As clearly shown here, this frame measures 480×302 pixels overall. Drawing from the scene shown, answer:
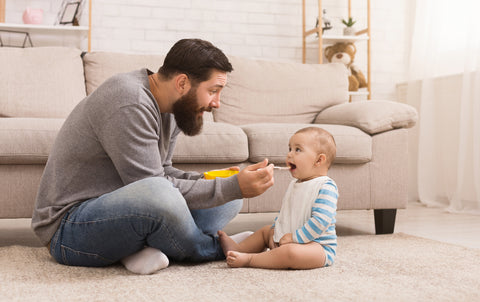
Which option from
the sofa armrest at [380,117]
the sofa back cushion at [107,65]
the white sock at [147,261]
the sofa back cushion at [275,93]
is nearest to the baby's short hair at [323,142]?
the white sock at [147,261]

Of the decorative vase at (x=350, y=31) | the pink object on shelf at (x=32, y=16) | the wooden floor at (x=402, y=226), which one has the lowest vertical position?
the wooden floor at (x=402, y=226)

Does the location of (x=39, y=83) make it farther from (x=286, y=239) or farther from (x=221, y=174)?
(x=286, y=239)

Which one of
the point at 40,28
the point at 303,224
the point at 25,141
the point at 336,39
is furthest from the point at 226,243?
the point at 336,39

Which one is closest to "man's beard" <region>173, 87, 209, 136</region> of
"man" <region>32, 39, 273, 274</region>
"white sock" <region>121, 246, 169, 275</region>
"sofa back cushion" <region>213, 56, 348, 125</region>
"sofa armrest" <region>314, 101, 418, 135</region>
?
"man" <region>32, 39, 273, 274</region>

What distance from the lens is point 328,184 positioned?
153 centimetres

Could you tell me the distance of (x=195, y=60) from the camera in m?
1.46

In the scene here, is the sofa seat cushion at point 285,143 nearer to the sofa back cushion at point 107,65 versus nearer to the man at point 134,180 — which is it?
the man at point 134,180

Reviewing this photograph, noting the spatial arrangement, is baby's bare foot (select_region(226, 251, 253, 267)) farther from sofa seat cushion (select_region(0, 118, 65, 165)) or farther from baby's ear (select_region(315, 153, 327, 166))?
sofa seat cushion (select_region(0, 118, 65, 165))

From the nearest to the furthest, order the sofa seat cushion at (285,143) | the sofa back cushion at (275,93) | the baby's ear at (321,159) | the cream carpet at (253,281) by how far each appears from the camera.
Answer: the cream carpet at (253,281) < the baby's ear at (321,159) < the sofa seat cushion at (285,143) < the sofa back cushion at (275,93)

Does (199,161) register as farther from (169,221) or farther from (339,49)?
(339,49)

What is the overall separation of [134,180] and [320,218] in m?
0.53

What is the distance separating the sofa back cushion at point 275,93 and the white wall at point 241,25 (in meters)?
1.01

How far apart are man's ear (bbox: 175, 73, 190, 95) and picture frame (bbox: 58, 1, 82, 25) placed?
7.60 ft

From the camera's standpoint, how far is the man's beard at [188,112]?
1500 millimetres
